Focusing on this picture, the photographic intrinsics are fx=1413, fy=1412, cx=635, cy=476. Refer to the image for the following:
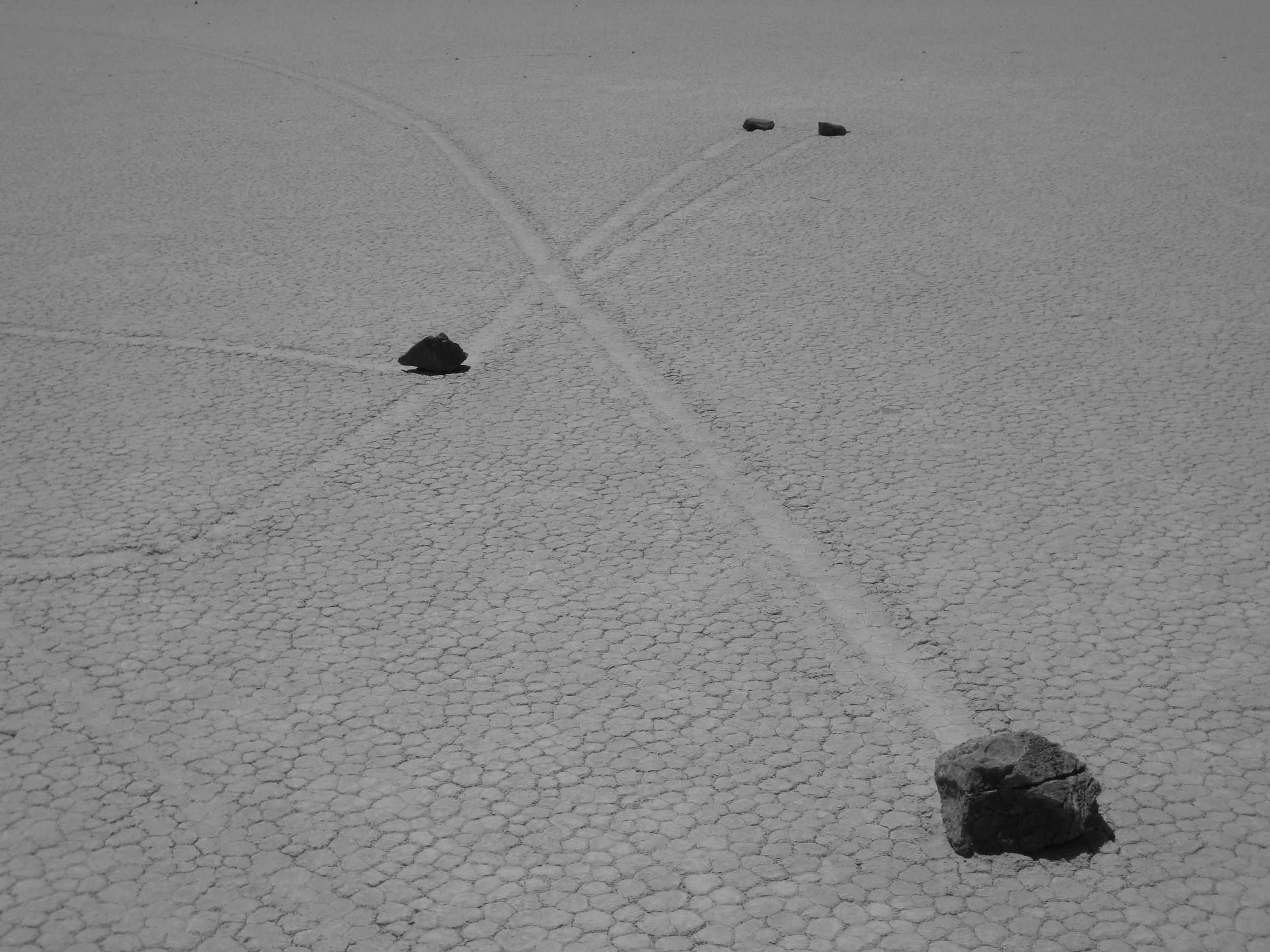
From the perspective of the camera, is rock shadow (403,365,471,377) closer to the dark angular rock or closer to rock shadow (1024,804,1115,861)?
the dark angular rock

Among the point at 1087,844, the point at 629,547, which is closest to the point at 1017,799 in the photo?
the point at 1087,844

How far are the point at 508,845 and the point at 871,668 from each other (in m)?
1.29

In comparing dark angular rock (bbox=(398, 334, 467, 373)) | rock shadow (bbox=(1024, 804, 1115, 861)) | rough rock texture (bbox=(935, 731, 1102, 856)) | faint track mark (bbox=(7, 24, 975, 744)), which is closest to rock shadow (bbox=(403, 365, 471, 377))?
dark angular rock (bbox=(398, 334, 467, 373))

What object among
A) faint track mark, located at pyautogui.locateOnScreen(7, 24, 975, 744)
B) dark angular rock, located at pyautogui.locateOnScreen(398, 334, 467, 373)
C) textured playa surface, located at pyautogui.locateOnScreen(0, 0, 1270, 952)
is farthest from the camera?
dark angular rock, located at pyautogui.locateOnScreen(398, 334, 467, 373)

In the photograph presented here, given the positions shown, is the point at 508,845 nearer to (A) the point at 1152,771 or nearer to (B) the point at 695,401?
(A) the point at 1152,771

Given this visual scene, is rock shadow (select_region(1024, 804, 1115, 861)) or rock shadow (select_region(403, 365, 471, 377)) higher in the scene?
rock shadow (select_region(403, 365, 471, 377))

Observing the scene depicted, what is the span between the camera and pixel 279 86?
1474cm

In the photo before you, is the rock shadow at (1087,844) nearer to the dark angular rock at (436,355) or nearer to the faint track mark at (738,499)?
the faint track mark at (738,499)

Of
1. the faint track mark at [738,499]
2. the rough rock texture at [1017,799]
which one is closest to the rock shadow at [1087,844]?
the rough rock texture at [1017,799]

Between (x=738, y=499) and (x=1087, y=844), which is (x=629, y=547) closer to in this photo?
(x=738, y=499)

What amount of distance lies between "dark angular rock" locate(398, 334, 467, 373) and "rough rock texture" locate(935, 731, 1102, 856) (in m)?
3.73

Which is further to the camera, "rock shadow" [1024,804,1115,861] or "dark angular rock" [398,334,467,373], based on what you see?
"dark angular rock" [398,334,467,373]

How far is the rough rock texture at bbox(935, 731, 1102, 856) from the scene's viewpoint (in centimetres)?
340

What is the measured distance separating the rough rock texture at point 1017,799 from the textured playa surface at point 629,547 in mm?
61
